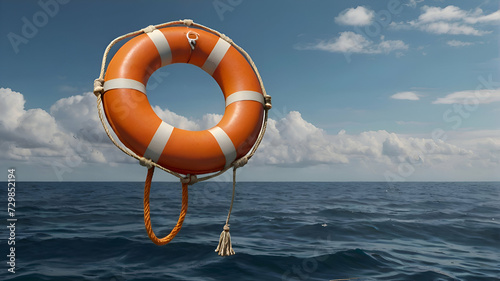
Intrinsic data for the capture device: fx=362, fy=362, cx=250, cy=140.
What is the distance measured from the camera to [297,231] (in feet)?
25.4

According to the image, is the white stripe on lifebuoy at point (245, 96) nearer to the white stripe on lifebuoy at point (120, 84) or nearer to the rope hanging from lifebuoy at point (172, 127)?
the rope hanging from lifebuoy at point (172, 127)

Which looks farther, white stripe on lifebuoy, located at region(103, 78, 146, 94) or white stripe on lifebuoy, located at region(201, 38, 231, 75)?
white stripe on lifebuoy, located at region(201, 38, 231, 75)

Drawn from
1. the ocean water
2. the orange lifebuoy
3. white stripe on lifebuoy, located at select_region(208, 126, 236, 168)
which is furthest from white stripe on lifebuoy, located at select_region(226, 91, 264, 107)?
the ocean water

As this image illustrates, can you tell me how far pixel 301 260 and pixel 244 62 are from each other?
3.32m

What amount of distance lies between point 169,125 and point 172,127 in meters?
0.03

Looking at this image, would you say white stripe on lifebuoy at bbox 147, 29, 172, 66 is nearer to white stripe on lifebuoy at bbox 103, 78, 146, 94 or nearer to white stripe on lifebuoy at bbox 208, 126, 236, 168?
white stripe on lifebuoy at bbox 103, 78, 146, 94

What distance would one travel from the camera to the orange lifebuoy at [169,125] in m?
3.01

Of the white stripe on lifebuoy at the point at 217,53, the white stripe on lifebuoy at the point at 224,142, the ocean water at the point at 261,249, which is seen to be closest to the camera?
the white stripe on lifebuoy at the point at 224,142

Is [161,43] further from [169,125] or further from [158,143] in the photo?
[158,143]

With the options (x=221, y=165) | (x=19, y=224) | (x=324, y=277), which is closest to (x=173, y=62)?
(x=221, y=165)

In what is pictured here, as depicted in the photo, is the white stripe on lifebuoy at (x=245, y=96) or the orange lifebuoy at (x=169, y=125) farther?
the white stripe on lifebuoy at (x=245, y=96)

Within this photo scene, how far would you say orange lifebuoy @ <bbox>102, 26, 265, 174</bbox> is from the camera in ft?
9.88

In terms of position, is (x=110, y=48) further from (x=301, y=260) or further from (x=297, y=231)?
(x=297, y=231)

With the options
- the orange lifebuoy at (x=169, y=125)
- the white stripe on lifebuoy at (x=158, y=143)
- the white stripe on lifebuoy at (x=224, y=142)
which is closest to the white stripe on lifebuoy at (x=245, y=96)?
the orange lifebuoy at (x=169, y=125)
